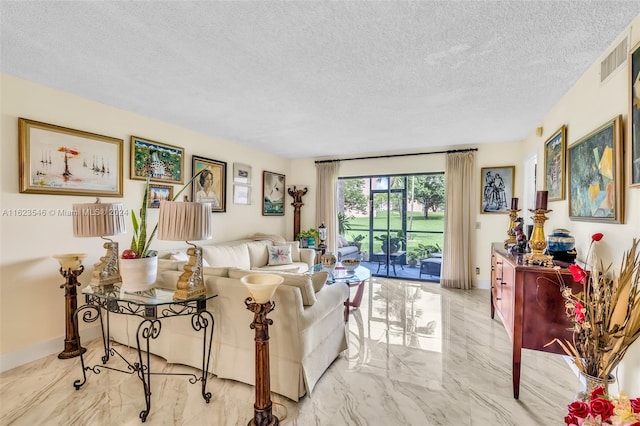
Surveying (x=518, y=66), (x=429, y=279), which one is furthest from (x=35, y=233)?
(x=429, y=279)

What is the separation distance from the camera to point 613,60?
1.92 meters

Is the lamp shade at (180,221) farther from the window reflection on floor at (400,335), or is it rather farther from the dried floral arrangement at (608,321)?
the dried floral arrangement at (608,321)

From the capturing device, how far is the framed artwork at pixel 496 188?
471cm

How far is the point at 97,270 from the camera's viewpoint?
7.66ft

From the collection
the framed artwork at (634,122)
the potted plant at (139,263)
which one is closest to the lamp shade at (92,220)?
the potted plant at (139,263)

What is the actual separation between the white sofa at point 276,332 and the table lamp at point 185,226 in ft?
0.73

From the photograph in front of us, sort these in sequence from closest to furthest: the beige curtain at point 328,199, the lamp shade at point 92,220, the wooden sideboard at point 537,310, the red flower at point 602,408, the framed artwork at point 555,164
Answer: the red flower at point 602,408 < the wooden sideboard at point 537,310 < the lamp shade at point 92,220 < the framed artwork at point 555,164 < the beige curtain at point 328,199

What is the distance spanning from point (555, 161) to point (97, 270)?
4.40 meters

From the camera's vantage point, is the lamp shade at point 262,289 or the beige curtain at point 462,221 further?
the beige curtain at point 462,221

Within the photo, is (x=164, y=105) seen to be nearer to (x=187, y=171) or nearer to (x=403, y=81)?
(x=187, y=171)

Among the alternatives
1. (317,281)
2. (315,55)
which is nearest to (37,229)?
(317,281)

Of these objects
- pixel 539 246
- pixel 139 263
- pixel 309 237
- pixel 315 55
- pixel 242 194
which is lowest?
pixel 309 237

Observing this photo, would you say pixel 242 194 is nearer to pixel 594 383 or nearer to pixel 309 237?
pixel 309 237

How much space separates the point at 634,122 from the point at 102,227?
3.61 m
